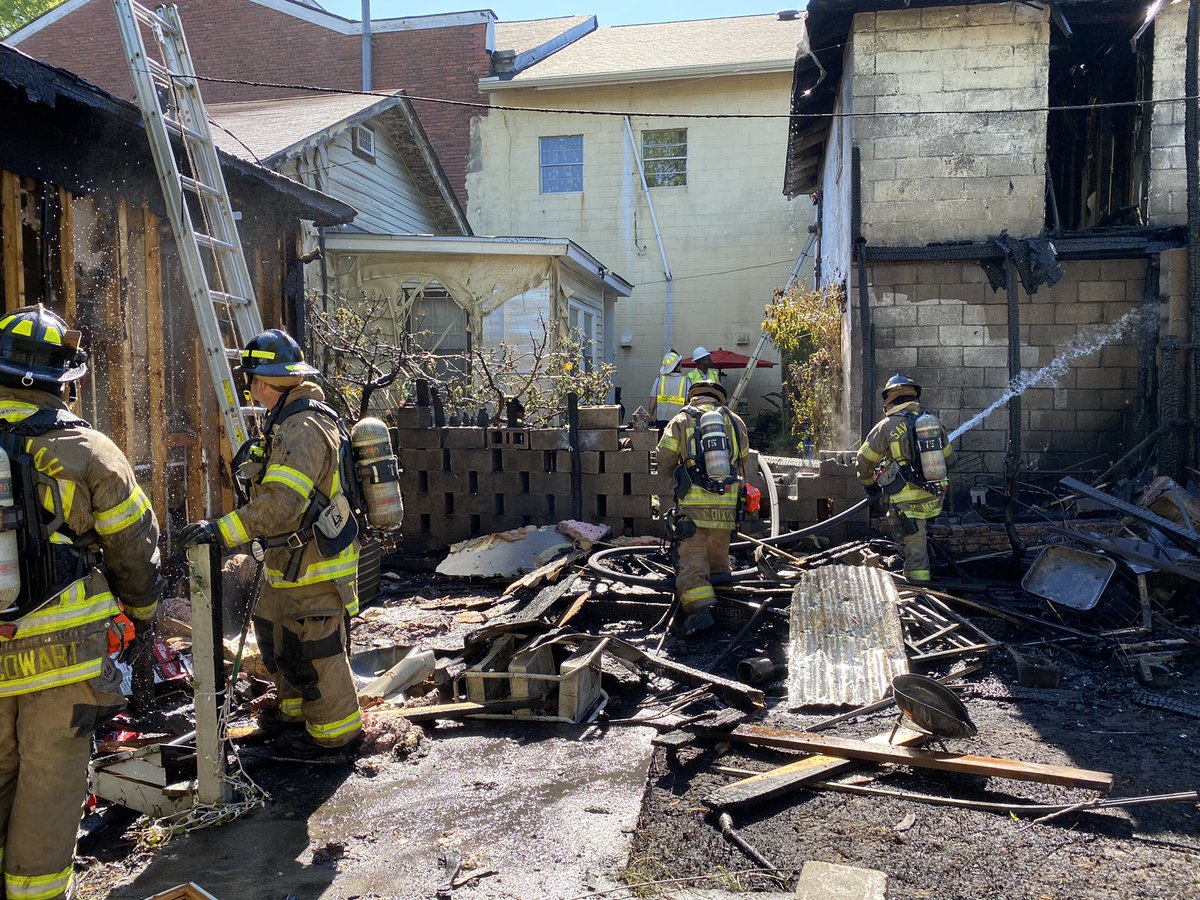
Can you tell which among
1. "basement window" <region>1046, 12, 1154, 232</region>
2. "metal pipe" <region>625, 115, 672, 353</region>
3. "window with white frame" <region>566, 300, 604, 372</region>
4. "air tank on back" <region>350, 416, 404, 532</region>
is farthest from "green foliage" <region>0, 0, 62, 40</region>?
"air tank on back" <region>350, 416, 404, 532</region>

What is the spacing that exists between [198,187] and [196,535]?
3.41 meters

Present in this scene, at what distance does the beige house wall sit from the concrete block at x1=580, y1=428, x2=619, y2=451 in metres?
11.0

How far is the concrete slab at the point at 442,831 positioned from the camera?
3.39 meters

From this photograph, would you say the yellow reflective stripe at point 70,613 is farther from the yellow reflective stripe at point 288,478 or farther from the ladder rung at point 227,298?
the ladder rung at point 227,298

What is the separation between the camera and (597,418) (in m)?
9.08

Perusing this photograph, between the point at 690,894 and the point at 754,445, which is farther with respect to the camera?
the point at 754,445

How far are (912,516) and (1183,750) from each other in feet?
9.41

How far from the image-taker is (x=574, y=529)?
8516mm

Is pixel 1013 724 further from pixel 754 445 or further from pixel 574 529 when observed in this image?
pixel 754 445

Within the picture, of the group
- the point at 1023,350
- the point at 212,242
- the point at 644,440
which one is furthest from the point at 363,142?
the point at 1023,350

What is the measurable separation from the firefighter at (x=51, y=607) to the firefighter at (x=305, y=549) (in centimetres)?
97

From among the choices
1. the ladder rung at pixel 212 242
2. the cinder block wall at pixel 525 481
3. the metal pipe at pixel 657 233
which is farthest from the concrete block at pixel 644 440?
the metal pipe at pixel 657 233

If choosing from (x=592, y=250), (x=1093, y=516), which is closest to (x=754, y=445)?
(x=592, y=250)

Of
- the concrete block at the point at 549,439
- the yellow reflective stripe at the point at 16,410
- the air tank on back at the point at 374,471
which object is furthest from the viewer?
the concrete block at the point at 549,439
